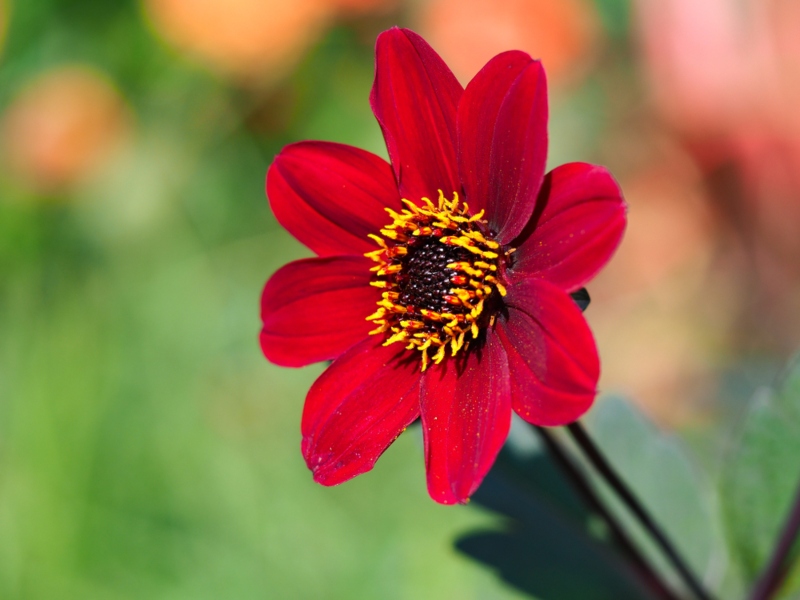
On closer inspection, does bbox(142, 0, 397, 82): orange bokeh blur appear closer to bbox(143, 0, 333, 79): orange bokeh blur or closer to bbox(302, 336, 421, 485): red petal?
bbox(143, 0, 333, 79): orange bokeh blur

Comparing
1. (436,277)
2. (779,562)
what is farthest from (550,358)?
(779,562)

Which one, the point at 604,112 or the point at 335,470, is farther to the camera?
the point at 604,112

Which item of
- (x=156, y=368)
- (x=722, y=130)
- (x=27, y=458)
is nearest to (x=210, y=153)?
(x=156, y=368)

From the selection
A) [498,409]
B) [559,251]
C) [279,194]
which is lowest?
[498,409]

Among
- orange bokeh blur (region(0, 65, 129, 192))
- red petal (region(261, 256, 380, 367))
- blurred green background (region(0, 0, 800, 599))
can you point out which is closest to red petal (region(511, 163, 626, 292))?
red petal (region(261, 256, 380, 367))

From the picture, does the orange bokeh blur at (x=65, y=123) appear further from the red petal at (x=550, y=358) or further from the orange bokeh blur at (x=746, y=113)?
the red petal at (x=550, y=358)

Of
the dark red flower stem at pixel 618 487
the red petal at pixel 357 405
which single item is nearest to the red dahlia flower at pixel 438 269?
the red petal at pixel 357 405

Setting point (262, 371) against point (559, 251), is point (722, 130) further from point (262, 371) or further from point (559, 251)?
point (559, 251)

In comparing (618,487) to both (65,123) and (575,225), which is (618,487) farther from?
(65,123)
